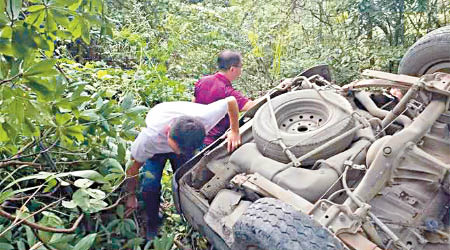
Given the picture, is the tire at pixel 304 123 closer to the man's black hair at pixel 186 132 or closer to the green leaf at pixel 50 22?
the man's black hair at pixel 186 132

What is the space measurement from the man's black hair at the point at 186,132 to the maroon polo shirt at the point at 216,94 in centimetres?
88

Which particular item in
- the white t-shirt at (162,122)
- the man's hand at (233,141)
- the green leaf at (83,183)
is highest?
the green leaf at (83,183)

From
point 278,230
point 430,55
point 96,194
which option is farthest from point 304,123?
point 96,194

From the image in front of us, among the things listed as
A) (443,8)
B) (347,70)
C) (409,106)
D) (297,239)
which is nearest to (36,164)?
(297,239)

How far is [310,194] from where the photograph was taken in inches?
112

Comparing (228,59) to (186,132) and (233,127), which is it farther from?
(186,132)

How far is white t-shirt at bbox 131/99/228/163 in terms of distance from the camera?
3.39 metres

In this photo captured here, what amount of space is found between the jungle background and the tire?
3.19 feet

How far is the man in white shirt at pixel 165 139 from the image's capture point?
3.26 m

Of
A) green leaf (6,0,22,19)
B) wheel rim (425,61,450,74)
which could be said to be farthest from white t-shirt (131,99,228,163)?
green leaf (6,0,22,19)

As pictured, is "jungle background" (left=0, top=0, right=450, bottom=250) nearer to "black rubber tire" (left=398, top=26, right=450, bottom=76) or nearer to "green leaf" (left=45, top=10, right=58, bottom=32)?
"green leaf" (left=45, top=10, right=58, bottom=32)

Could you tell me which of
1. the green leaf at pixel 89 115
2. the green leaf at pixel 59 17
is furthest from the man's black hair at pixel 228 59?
the green leaf at pixel 59 17

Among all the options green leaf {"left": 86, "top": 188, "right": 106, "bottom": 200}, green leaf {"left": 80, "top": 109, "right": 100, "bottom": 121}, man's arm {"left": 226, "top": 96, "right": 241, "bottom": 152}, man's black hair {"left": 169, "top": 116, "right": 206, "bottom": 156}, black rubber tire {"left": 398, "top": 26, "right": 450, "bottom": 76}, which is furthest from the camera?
black rubber tire {"left": 398, "top": 26, "right": 450, "bottom": 76}

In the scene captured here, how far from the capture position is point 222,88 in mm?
4191
